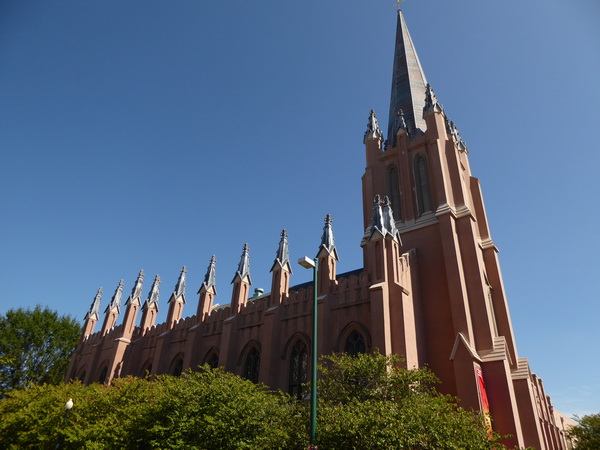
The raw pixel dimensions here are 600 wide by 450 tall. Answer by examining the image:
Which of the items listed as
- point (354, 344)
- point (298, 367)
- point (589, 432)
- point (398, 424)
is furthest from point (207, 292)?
point (589, 432)

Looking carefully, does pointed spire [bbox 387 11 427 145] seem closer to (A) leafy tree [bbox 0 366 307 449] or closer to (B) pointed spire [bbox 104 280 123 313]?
(A) leafy tree [bbox 0 366 307 449]

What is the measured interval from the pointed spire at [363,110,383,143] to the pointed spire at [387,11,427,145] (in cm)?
99

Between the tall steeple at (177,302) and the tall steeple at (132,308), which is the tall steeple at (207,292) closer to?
the tall steeple at (177,302)

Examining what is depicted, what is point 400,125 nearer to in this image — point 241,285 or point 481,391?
point 241,285

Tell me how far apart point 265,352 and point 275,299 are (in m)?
3.10

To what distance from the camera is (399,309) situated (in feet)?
55.9

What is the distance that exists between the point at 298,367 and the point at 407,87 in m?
25.0

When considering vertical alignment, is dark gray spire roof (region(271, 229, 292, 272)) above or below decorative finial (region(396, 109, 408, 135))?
below

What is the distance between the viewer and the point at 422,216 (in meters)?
23.2

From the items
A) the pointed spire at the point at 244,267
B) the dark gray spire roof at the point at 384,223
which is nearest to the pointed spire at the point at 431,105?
the dark gray spire roof at the point at 384,223

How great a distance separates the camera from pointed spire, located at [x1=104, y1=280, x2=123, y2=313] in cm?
3522

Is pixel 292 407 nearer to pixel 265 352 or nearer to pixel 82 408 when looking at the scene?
pixel 265 352

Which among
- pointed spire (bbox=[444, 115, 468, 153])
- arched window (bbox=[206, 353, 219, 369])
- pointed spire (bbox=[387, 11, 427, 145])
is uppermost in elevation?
pointed spire (bbox=[387, 11, 427, 145])

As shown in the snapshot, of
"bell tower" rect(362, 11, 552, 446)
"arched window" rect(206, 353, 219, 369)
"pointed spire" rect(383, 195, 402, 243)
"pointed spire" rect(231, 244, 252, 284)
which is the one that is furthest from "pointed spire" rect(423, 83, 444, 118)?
"arched window" rect(206, 353, 219, 369)
